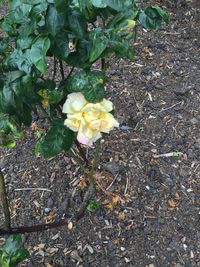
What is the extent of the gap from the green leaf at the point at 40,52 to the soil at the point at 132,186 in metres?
0.87

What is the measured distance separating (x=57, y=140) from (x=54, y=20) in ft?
1.16

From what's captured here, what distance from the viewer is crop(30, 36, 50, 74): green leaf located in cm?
110

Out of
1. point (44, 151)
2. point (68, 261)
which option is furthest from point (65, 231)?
point (44, 151)

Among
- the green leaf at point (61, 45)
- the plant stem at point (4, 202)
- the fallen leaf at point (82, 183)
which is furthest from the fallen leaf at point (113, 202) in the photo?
the green leaf at point (61, 45)

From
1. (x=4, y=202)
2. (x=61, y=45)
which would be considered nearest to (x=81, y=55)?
(x=61, y=45)

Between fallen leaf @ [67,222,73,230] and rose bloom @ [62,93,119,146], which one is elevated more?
rose bloom @ [62,93,119,146]

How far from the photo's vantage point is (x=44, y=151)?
1.32 m

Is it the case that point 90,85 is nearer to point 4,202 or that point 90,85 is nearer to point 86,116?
point 86,116

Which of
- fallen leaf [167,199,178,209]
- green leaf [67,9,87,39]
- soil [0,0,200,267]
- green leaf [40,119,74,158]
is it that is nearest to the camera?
green leaf [67,9,87,39]

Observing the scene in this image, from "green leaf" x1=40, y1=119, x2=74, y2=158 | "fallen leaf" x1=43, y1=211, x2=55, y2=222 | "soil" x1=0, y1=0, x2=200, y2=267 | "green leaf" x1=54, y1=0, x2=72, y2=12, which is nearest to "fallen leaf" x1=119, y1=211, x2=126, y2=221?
"soil" x1=0, y1=0, x2=200, y2=267

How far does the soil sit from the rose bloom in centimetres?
69

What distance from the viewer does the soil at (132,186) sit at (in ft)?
5.69

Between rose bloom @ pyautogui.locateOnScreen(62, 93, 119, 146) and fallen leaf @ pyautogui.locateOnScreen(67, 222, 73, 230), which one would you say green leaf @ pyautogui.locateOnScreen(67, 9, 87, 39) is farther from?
fallen leaf @ pyautogui.locateOnScreen(67, 222, 73, 230)

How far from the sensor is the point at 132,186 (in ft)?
6.28
